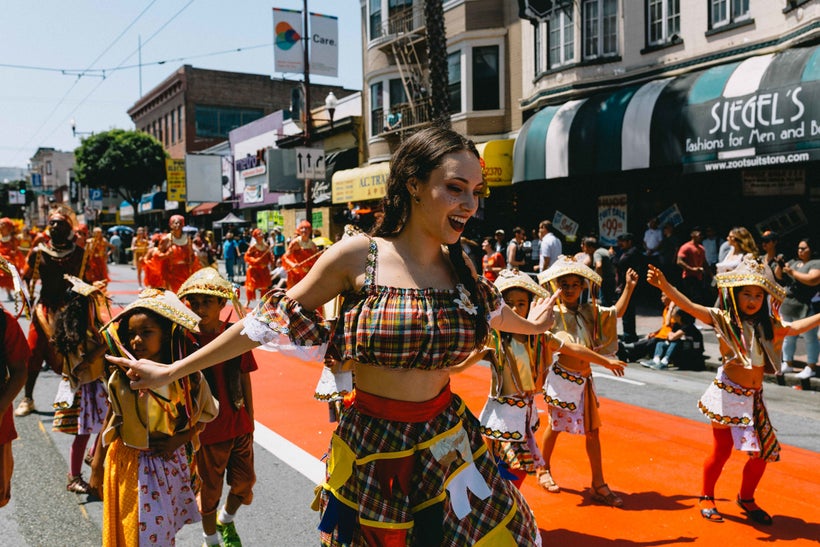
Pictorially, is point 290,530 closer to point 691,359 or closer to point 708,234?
point 691,359

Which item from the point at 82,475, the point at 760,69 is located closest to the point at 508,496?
the point at 82,475

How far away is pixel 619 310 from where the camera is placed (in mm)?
5215

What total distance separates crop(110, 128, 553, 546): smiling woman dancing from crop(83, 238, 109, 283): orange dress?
17.8 ft

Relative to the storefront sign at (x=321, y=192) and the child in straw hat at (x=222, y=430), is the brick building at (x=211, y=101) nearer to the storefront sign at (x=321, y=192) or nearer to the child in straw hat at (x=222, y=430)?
the storefront sign at (x=321, y=192)

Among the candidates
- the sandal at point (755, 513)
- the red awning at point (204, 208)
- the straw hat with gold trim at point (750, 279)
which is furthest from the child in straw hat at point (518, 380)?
the red awning at point (204, 208)

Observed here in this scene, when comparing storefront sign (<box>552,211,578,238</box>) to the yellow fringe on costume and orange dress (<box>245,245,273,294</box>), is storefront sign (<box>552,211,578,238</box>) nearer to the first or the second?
orange dress (<box>245,245,273,294</box>)

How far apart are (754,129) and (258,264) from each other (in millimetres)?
9964

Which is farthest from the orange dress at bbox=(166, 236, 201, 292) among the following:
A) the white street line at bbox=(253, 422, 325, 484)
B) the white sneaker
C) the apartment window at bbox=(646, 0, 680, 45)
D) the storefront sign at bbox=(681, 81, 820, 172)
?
the apartment window at bbox=(646, 0, 680, 45)

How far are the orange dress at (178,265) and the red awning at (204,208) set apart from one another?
3385cm

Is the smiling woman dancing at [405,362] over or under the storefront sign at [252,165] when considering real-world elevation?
under

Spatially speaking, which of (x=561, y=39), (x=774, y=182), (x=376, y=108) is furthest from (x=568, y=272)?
(x=376, y=108)

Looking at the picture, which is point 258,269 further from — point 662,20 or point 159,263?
point 662,20

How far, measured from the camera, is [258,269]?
1520cm

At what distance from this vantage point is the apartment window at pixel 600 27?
676 inches
